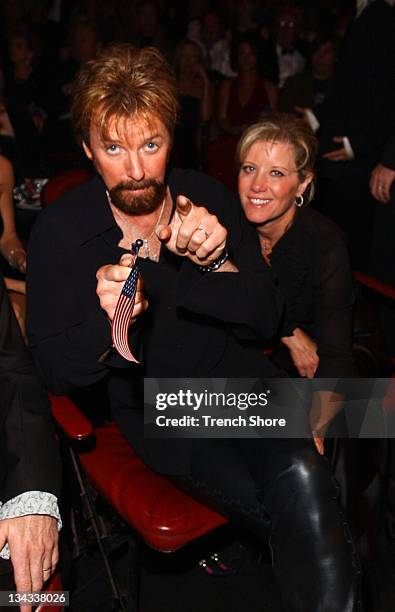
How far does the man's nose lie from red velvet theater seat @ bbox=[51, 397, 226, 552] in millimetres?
743

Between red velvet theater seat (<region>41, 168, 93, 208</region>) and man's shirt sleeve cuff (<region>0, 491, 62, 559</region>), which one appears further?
red velvet theater seat (<region>41, 168, 93, 208</region>)

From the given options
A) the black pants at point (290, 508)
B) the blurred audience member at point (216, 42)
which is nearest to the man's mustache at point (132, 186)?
the black pants at point (290, 508)

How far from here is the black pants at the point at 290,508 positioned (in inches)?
67.0

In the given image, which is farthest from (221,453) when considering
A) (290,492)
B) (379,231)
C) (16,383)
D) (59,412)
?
(379,231)

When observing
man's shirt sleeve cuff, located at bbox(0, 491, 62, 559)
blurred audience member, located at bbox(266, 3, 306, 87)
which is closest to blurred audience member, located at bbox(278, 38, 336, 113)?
blurred audience member, located at bbox(266, 3, 306, 87)

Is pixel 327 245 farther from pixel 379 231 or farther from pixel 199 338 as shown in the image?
pixel 379 231

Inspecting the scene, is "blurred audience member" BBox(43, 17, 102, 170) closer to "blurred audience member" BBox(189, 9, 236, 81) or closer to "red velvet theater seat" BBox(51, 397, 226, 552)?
"blurred audience member" BBox(189, 9, 236, 81)

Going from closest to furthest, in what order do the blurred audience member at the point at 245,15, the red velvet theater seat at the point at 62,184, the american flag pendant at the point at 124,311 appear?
the american flag pendant at the point at 124,311
the red velvet theater seat at the point at 62,184
the blurred audience member at the point at 245,15

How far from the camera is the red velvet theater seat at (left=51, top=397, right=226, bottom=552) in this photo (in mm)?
1968

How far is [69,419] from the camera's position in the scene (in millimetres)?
1959

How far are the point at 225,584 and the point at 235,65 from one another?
20.7 feet

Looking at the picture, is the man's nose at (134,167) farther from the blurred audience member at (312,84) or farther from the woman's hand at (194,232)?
the blurred audience member at (312,84)

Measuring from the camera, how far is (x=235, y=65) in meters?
7.46

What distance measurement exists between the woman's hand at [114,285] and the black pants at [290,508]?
2.04 ft
